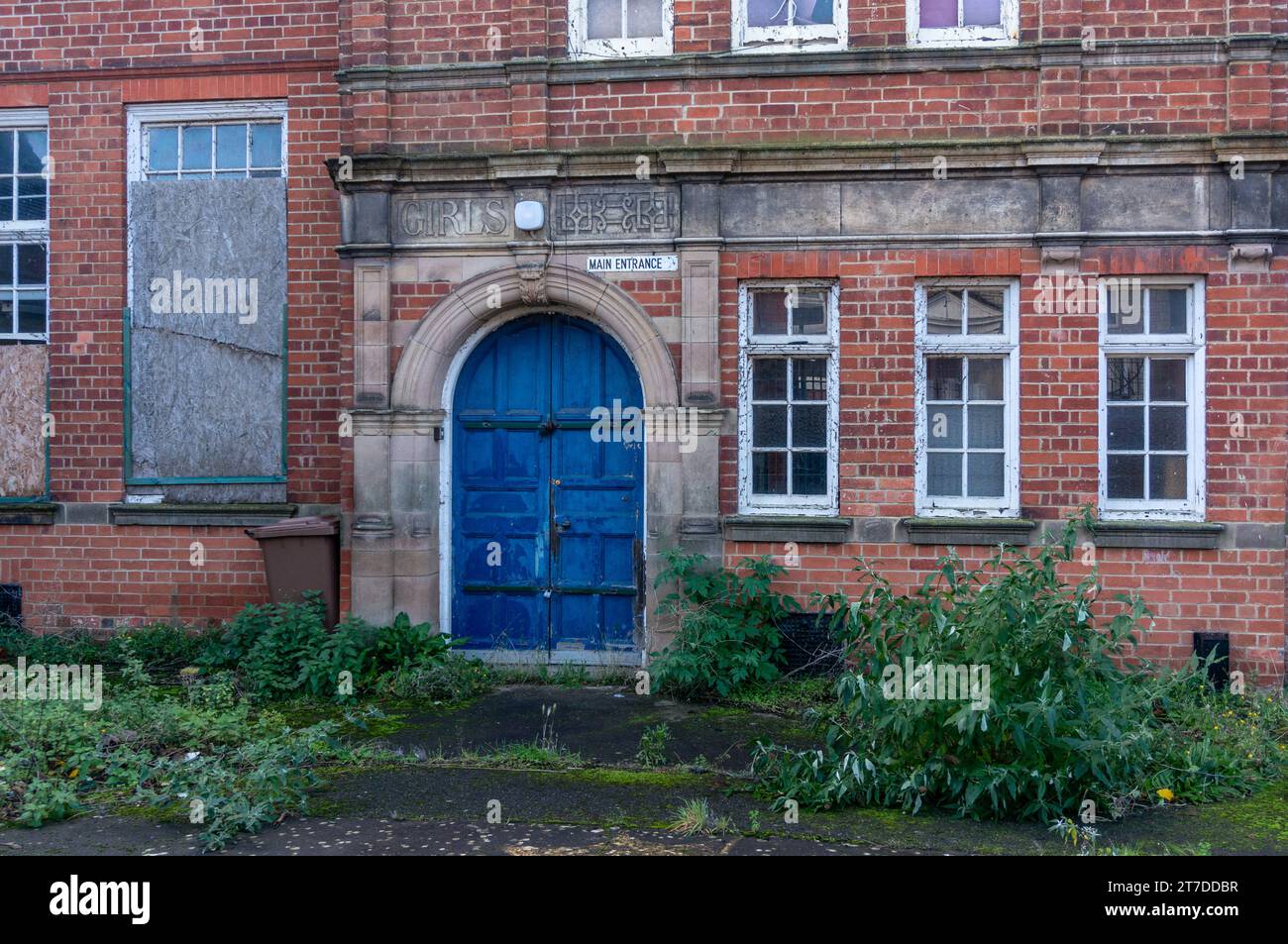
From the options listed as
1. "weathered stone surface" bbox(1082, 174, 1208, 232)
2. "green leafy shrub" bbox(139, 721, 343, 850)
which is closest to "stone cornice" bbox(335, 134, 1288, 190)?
"weathered stone surface" bbox(1082, 174, 1208, 232)

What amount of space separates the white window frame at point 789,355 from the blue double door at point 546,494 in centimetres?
85

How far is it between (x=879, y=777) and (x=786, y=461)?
3.67 meters

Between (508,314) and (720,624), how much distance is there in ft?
9.86

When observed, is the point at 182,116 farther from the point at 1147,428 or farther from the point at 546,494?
the point at 1147,428

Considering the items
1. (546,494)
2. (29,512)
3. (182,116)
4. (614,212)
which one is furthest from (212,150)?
(546,494)

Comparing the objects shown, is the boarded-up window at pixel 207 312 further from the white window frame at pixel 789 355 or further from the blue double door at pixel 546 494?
the white window frame at pixel 789 355

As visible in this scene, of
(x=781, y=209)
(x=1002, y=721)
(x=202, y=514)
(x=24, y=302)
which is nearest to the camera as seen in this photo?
(x=1002, y=721)

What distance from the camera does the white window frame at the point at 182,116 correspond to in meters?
10.7

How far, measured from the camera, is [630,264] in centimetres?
964

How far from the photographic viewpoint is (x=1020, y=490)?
30.6 ft

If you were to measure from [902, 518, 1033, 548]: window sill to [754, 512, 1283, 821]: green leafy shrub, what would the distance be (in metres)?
2.44

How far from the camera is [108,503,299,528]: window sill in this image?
34.5ft

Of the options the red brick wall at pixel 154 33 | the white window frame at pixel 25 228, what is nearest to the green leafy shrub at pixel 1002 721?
the red brick wall at pixel 154 33

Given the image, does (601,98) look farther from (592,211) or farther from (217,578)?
(217,578)
